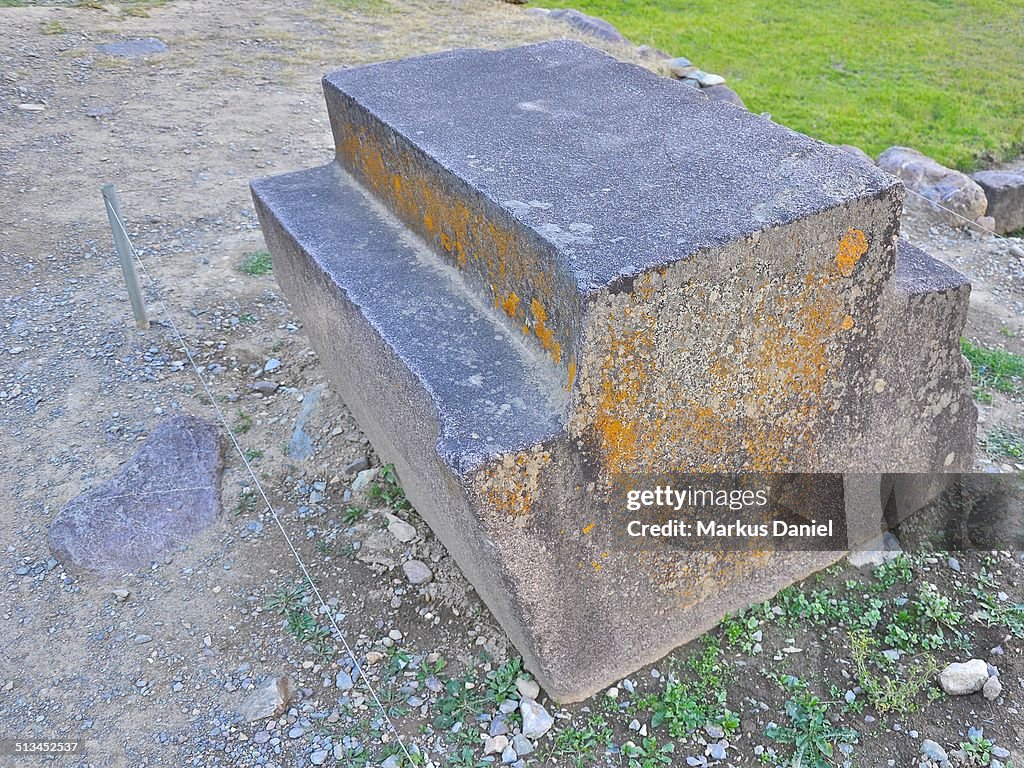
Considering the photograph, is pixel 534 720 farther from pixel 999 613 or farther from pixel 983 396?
pixel 983 396

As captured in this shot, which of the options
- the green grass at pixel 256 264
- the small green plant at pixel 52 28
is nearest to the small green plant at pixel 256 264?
the green grass at pixel 256 264

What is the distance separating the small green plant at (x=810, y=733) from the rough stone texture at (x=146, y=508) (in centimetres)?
231

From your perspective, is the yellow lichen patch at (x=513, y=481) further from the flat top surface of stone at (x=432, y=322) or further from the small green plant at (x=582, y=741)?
the small green plant at (x=582, y=741)

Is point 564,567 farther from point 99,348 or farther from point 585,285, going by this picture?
point 99,348

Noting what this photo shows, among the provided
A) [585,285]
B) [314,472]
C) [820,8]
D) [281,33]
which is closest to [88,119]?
[281,33]

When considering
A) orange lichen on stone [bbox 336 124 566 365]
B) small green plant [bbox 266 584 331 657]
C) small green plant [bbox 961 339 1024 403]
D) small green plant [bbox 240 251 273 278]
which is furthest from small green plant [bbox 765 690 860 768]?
small green plant [bbox 240 251 273 278]

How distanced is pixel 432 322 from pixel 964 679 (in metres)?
2.05

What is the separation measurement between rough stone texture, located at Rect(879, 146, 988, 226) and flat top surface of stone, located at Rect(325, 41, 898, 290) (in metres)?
3.79

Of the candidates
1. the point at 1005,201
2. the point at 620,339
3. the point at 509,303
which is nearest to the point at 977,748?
the point at 620,339

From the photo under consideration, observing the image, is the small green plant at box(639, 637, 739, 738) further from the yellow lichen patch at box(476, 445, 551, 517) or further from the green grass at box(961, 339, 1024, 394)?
the green grass at box(961, 339, 1024, 394)

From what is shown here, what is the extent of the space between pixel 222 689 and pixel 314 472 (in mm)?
1066

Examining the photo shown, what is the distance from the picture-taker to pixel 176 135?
24.0ft

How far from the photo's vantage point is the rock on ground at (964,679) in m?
2.74

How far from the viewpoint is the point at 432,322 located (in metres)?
2.81
